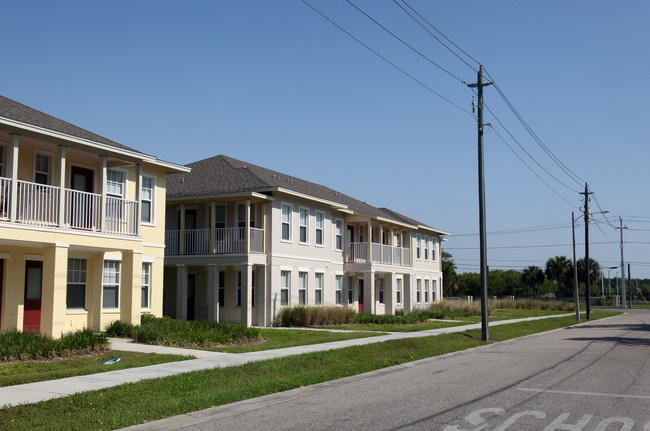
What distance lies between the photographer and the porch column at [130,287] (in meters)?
19.9

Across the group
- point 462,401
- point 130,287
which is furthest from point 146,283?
point 462,401

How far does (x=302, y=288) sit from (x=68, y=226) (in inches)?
577

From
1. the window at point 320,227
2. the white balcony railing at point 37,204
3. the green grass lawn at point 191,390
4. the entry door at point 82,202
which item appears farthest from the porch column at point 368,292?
the white balcony railing at point 37,204

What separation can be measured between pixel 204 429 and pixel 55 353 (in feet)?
26.6

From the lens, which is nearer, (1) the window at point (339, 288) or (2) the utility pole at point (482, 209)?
(2) the utility pole at point (482, 209)

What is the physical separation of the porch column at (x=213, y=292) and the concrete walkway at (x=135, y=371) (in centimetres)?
860

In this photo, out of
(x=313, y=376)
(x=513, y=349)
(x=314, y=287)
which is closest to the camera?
(x=313, y=376)

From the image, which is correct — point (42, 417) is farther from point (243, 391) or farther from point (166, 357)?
point (166, 357)

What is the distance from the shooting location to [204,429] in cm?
812

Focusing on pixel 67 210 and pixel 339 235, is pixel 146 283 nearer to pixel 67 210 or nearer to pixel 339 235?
pixel 67 210

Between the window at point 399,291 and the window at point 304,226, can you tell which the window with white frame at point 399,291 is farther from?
the window at point 304,226

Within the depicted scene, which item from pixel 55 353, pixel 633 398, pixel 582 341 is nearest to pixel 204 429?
pixel 633 398

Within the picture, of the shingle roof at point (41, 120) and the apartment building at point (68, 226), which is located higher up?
the shingle roof at point (41, 120)

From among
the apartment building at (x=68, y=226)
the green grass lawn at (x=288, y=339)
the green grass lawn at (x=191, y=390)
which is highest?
the apartment building at (x=68, y=226)
